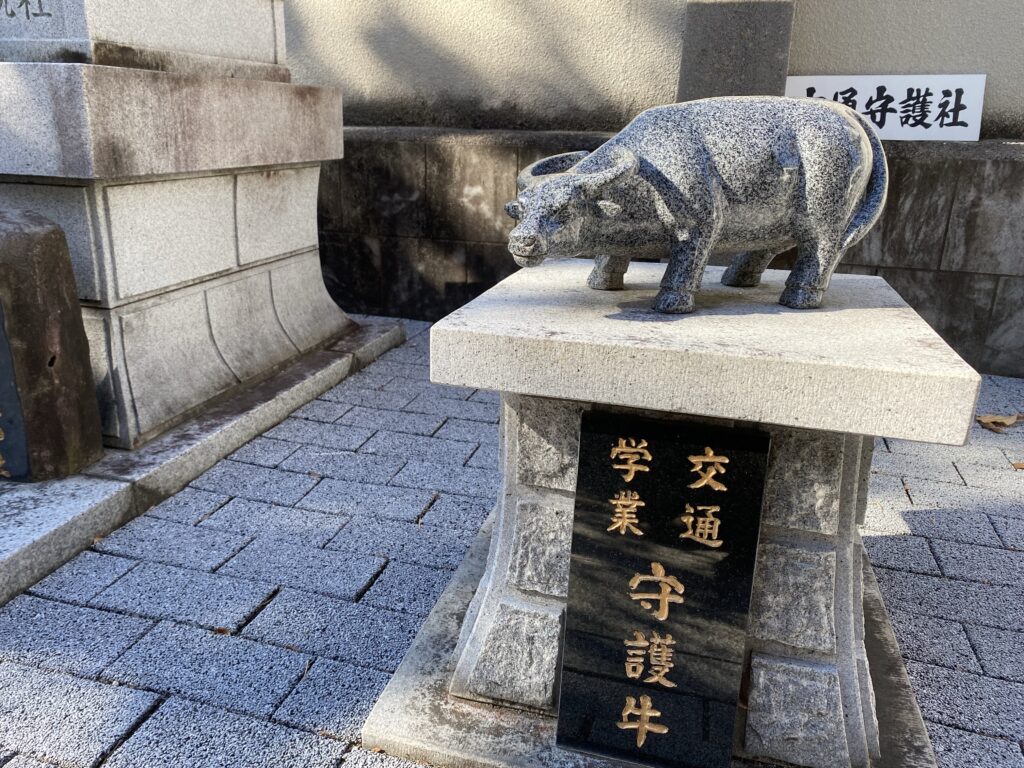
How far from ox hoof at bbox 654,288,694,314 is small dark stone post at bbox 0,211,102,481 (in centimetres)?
245

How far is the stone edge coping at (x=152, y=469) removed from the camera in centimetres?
294

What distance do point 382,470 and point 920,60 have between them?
14.6ft

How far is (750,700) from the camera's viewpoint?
2102mm

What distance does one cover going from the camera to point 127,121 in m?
3.47

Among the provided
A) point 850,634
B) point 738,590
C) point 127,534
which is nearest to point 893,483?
point 850,634

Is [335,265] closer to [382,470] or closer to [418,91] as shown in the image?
[418,91]

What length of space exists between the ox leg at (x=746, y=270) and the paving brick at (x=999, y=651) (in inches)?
57.9

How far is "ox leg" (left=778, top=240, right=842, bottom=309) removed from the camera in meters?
2.15

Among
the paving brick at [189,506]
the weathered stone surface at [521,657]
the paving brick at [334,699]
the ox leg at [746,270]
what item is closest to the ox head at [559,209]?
the ox leg at [746,270]

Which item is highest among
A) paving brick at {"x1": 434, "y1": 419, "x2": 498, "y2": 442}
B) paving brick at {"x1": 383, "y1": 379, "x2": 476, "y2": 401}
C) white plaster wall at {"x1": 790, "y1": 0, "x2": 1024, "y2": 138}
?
white plaster wall at {"x1": 790, "y1": 0, "x2": 1024, "y2": 138}

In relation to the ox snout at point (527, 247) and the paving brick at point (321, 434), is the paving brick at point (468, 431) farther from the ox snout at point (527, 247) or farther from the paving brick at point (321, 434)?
the ox snout at point (527, 247)

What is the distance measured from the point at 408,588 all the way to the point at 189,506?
1202 mm

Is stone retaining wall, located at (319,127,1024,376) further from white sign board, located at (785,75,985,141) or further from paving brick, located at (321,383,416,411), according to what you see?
paving brick, located at (321,383,416,411)

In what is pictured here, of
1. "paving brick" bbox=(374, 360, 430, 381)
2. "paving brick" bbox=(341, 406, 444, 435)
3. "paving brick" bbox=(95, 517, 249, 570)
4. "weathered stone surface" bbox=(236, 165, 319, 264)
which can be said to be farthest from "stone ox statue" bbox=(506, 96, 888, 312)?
"paving brick" bbox=(374, 360, 430, 381)
